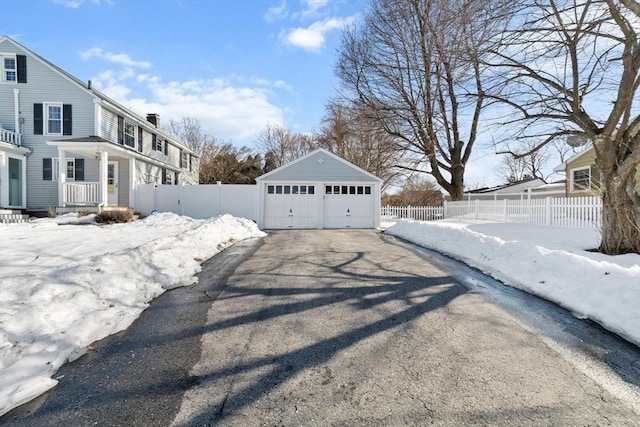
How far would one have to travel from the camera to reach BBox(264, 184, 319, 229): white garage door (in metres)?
16.6

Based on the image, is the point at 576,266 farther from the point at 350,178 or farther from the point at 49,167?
the point at 49,167

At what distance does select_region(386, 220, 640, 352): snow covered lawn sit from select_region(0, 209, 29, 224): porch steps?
15909 millimetres

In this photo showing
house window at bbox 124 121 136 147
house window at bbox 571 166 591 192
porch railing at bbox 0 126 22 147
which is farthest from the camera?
house window at bbox 124 121 136 147

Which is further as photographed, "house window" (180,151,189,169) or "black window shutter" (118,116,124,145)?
"house window" (180,151,189,169)

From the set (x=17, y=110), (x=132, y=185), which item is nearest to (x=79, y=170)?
(x=132, y=185)

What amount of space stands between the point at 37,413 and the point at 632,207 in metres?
9.49

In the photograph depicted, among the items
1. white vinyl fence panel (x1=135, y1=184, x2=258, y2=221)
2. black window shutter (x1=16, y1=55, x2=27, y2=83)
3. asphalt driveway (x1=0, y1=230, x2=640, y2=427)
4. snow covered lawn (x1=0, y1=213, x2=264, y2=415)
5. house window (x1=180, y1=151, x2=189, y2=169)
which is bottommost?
asphalt driveway (x1=0, y1=230, x2=640, y2=427)

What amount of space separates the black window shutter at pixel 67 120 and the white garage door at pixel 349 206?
41.3 ft

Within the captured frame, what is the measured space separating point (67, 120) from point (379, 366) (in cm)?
1946

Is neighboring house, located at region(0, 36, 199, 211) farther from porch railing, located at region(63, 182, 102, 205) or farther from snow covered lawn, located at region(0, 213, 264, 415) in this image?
snow covered lawn, located at region(0, 213, 264, 415)

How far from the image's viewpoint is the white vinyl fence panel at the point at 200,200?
16.8m

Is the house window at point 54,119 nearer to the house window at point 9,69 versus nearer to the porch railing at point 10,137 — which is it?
the porch railing at point 10,137

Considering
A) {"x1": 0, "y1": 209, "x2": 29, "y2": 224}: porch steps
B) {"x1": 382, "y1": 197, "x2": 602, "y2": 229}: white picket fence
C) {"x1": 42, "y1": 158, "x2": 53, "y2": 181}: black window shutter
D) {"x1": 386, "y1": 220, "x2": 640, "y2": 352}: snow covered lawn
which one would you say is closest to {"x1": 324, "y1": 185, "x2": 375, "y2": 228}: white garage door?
{"x1": 382, "y1": 197, "x2": 602, "y2": 229}: white picket fence

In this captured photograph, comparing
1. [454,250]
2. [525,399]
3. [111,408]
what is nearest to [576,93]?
[454,250]
